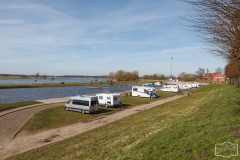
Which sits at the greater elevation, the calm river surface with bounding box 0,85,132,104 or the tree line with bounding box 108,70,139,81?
the tree line with bounding box 108,70,139,81

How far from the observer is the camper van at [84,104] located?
86.6ft

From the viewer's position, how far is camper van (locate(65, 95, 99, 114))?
26.4 metres

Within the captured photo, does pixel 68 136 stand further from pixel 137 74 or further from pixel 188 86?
pixel 137 74

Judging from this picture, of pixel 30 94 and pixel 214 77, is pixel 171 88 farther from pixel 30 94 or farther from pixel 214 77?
pixel 214 77

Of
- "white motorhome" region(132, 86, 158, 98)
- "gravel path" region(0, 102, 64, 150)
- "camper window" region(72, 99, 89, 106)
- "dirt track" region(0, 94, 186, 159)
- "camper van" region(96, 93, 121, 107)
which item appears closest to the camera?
"dirt track" region(0, 94, 186, 159)

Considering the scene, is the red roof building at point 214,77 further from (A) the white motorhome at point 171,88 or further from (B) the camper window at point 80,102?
(B) the camper window at point 80,102

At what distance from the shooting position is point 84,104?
26.8m

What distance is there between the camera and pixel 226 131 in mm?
8281

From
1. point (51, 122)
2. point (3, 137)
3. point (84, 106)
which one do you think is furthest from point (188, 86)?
point (3, 137)

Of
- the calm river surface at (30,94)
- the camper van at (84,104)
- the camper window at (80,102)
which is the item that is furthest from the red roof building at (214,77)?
the camper window at (80,102)

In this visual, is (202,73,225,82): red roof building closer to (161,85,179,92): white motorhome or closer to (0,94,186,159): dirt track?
Result: (161,85,179,92): white motorhome

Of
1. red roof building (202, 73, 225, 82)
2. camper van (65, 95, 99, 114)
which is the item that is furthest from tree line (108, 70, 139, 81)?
camper van (65, 95, 99, 114)

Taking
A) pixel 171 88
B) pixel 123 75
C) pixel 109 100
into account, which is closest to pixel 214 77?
pixel 123 75

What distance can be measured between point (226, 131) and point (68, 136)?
12.4m
